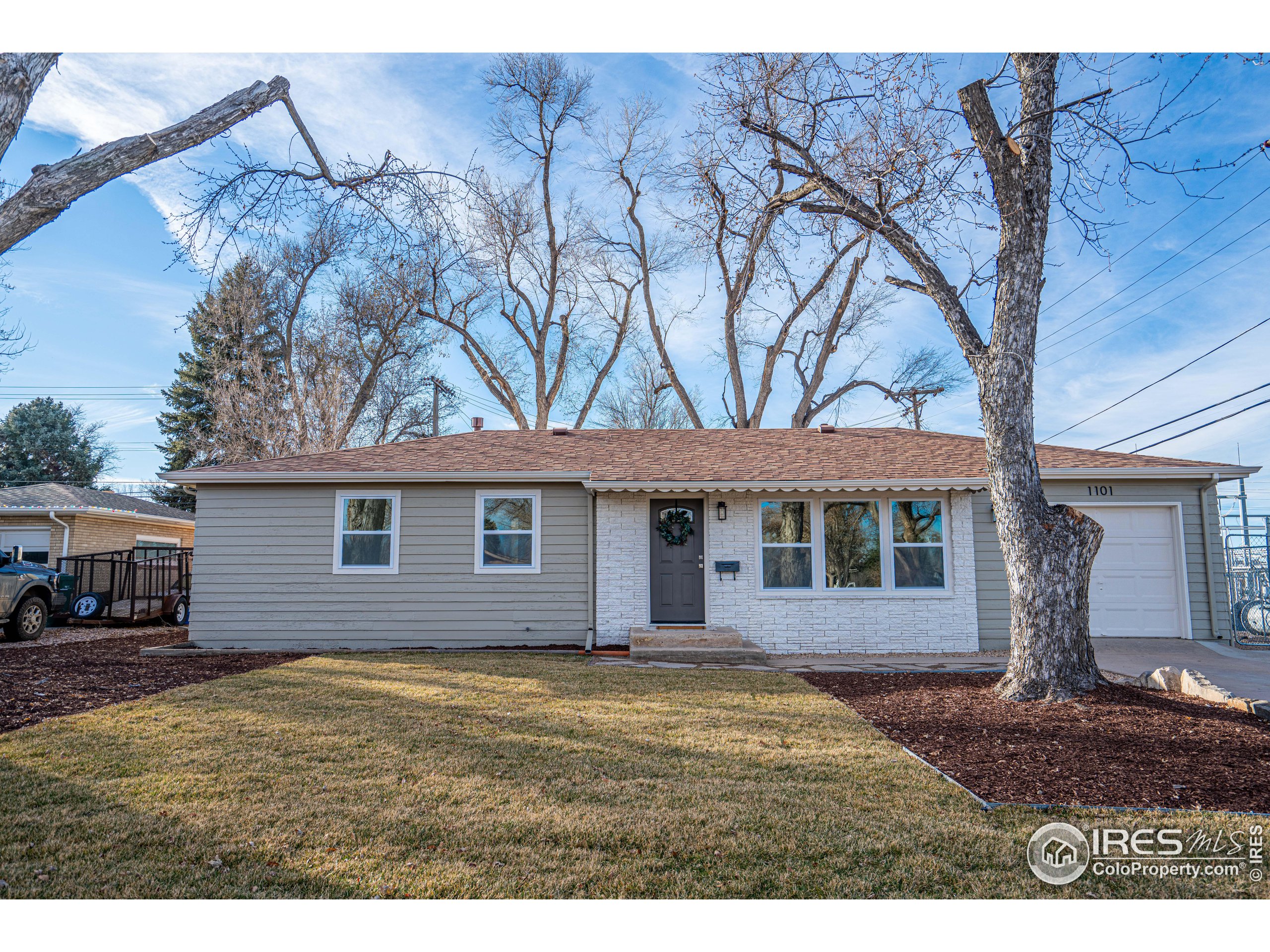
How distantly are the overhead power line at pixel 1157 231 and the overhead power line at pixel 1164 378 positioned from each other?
221 cm

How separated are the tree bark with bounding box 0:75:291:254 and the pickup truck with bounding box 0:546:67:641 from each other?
10130mm

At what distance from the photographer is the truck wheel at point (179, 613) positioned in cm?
1562

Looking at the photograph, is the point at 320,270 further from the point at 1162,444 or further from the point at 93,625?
the point at 1162,444

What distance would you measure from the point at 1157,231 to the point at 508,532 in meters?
11.4

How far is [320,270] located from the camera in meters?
21.3

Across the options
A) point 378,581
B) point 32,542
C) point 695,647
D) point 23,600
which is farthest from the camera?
point 32,542

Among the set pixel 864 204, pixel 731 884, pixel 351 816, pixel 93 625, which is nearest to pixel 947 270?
pixel 864 204

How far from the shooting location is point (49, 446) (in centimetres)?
3028

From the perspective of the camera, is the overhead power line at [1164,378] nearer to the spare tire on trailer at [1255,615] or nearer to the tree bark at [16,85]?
the spare tire on trailer at [1255,615]

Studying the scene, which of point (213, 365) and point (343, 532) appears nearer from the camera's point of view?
point (343, 532)

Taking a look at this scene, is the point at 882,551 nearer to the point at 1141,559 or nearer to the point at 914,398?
the point at 1141,559

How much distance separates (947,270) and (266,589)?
1097cm

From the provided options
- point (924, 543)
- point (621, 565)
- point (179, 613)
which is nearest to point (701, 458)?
point (621, 565)

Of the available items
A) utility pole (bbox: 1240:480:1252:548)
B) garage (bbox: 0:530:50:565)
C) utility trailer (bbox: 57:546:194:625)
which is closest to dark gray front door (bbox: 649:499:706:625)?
utility pole (bbox: 1240:480:1252:548)
